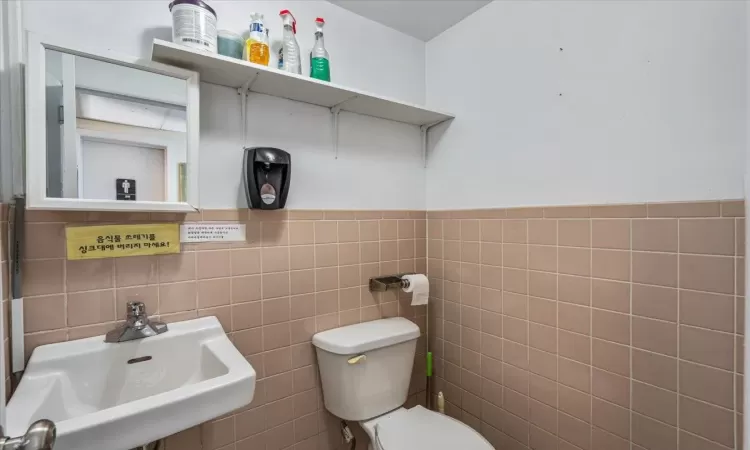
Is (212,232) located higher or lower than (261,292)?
higher

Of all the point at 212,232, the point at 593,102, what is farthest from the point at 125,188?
the point at 593,102

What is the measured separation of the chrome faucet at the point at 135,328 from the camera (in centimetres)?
105

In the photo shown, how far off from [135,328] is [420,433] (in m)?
1.06

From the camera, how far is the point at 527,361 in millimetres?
1392

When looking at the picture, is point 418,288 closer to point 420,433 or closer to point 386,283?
point 386,283

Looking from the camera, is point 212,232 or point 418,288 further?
point 418,288

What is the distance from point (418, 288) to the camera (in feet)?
5.37

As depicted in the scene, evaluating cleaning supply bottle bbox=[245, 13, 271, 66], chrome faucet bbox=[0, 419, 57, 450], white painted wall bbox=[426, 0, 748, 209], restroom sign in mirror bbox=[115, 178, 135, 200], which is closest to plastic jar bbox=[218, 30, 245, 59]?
cleaning supply bottle bbox=[245, 13, 271, 66]

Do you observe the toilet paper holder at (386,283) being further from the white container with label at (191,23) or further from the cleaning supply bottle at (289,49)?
the white container with label at (191,23)

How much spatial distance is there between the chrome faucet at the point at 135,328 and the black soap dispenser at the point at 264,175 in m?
0.49

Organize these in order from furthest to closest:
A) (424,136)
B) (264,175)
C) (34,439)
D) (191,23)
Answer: (424,136)
(264,175)
(191,23)
(34,439)

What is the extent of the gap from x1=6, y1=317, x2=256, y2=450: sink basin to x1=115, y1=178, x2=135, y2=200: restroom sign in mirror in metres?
0.44

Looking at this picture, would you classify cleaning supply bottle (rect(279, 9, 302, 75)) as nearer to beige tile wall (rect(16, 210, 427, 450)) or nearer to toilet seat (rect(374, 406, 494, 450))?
beige tile wall (rect(16, 210, 427, 450))

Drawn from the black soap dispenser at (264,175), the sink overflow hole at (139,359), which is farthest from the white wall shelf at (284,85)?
the sink overflow hole at (139,359)
